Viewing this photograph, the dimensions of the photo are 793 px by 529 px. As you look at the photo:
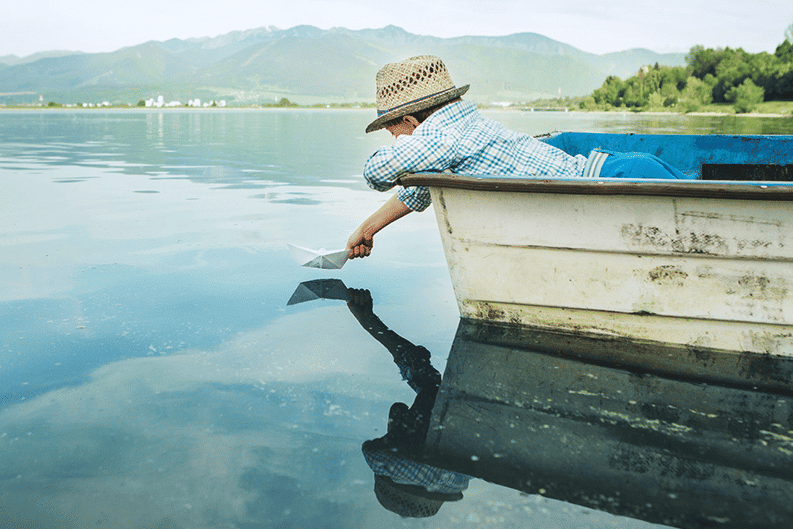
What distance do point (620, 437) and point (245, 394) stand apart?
1516mm

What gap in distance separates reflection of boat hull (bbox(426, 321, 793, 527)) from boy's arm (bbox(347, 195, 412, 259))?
42.2 inches

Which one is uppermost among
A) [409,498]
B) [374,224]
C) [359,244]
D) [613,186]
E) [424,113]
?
[424,113]

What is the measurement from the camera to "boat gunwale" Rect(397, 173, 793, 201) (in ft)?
8.96

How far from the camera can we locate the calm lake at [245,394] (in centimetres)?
195

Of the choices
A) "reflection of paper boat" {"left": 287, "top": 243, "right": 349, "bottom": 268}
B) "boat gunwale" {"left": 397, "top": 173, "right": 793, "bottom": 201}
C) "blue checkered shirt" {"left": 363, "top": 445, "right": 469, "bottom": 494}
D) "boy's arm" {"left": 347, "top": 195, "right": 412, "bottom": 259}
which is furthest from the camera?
"reflection of paper boat" {"left": 287, "top": 243, "right": 349, "bottom": 268}

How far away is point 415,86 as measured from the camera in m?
3.25

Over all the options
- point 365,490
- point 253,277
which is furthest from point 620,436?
point 253,277

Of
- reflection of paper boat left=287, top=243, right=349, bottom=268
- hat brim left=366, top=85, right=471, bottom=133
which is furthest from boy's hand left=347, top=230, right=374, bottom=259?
hat brim left=366, top=85, right=471, bottom=133

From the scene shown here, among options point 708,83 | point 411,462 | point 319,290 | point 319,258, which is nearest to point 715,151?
point 319,258

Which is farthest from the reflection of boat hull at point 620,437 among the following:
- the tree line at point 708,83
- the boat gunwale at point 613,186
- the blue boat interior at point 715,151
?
the tree line at point 708,83

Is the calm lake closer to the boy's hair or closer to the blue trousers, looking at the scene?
the blue trousers

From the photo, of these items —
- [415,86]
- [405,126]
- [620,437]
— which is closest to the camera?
[620,437]

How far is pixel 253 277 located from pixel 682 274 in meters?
2.83

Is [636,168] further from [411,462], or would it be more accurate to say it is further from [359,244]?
[411,462]
